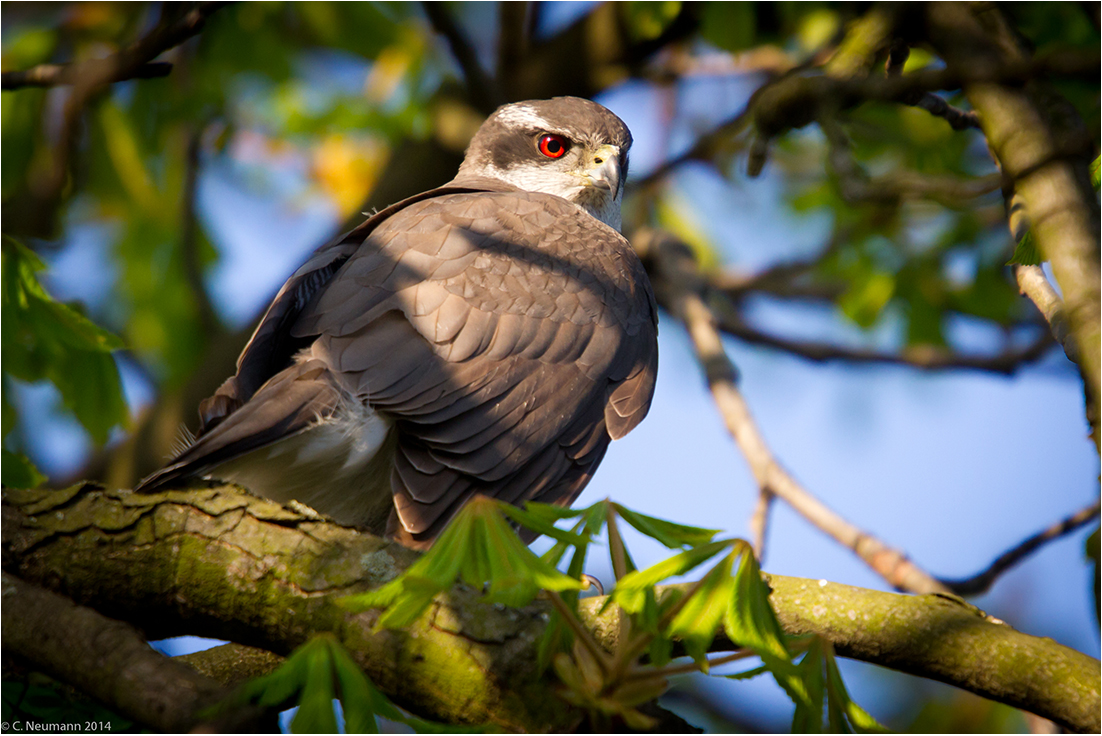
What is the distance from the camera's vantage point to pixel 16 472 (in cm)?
308

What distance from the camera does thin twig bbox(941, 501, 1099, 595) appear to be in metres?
3.34

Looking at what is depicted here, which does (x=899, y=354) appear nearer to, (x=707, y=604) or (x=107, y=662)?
(x=707, y=604)

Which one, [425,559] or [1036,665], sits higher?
[1036,665]

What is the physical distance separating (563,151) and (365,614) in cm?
339

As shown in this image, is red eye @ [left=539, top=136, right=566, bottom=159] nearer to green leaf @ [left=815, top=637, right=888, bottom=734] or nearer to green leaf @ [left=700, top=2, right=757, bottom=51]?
green leaf @ [left=700, top=2, right=757, bottom=51]

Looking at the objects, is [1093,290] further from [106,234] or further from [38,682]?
[106,234]

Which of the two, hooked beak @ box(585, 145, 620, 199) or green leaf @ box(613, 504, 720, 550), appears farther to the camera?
hooked beak @ box(585, 145, 620, 199)

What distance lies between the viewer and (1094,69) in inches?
129

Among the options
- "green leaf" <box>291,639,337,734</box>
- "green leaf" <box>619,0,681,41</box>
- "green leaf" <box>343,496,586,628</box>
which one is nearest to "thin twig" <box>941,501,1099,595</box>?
"green leaf" <box>343,496,586,628</box>

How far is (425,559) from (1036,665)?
144 centimetres

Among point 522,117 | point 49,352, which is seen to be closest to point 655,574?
point 49,352

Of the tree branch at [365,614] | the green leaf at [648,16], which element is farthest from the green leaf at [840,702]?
the green leaf at [648,16]

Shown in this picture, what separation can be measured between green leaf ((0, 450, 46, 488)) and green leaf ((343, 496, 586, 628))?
1.87m

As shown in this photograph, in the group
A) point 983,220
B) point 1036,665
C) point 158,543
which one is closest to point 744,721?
point 1036,665
